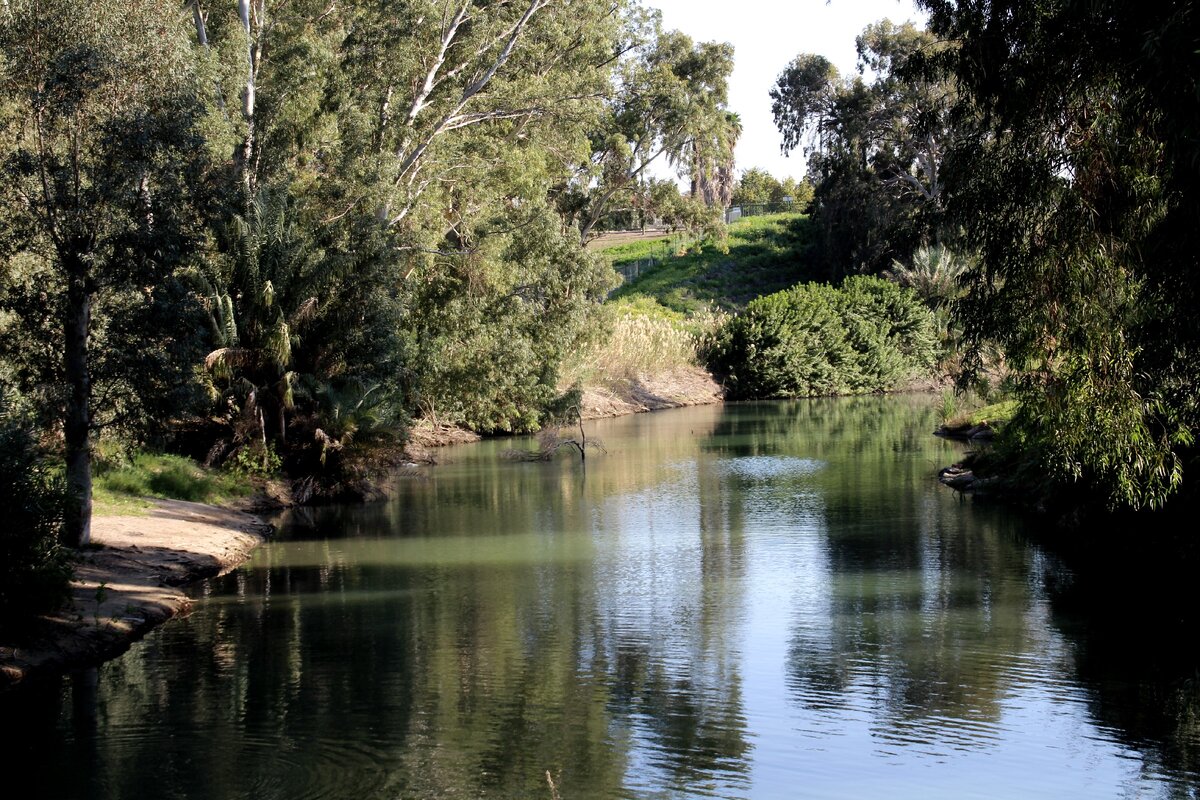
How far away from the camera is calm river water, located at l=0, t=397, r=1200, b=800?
9.59m

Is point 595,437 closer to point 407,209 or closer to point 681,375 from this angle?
point 407,209

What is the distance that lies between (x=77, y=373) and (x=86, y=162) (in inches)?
104

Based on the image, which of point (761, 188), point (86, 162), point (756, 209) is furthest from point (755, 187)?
point (86, 162)

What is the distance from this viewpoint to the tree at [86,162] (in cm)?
1518

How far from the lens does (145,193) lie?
52.4 ft

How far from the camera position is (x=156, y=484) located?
2169 centimetres

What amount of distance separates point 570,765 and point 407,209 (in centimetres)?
2270

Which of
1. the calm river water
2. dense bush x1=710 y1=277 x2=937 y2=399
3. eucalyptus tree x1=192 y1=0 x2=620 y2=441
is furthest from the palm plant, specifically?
dense bush x1=710 y1=277 x2=937 y2=399

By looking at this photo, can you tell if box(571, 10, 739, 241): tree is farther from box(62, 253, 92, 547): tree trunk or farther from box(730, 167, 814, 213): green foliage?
box(730, 167, 814, 213): green foliage

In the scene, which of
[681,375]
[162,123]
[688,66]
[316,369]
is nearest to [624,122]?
[688,66]

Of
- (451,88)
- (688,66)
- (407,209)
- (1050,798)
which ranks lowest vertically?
(1050,798)

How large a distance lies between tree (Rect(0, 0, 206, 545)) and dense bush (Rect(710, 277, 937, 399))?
36.8 m

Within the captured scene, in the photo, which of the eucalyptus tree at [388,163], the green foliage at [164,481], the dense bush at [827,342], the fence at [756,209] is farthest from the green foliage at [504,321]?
the fence at [756,209]

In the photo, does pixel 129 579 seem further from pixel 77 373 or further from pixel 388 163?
pixel 388 163
